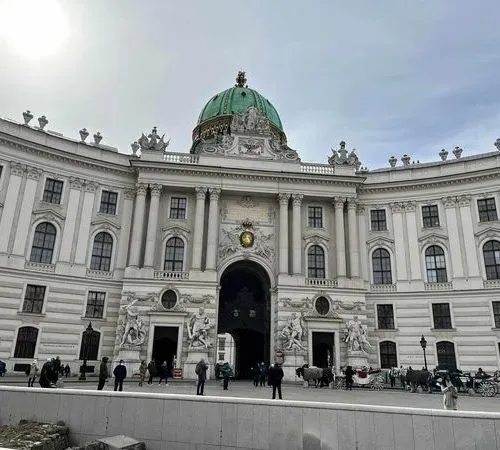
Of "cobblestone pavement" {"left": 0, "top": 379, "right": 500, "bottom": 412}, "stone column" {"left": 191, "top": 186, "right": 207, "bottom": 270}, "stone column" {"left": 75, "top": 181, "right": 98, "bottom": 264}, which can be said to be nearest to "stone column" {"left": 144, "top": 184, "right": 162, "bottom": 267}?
"stone column" {"left": 191, "top": 186, "right": 207, "bottom": 270}

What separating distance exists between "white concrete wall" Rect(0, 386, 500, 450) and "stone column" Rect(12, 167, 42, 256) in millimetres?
21117

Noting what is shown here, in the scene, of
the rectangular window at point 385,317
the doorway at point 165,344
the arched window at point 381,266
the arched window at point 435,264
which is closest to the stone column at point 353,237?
the arched window at point 381,266

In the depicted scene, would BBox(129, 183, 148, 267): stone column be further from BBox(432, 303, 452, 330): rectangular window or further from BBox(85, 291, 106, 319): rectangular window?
BBox(432, 303, 452, 330): rectangular window

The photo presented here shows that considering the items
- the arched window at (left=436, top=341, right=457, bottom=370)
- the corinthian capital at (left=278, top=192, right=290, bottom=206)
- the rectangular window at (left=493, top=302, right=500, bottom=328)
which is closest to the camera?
the rectangular window at (left=493, top=302, right=500, bottom=328)

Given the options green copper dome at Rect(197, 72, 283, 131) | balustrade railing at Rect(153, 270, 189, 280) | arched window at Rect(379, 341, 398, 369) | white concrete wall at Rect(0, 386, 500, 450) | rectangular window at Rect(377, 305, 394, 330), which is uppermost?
green copper dome at Rect(197, 72, 283, 131)

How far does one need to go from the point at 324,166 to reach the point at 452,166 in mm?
12314

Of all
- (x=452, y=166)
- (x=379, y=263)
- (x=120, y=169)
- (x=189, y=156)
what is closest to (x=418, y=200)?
(x=452, y=166)

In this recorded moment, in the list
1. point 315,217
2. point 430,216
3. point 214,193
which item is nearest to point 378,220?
point 430,216

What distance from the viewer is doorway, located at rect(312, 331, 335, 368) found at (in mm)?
37250

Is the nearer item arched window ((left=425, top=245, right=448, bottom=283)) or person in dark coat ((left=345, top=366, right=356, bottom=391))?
person in dark coat ((left=345, top=366, right=356, bottom=391))

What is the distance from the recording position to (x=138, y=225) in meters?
38.7

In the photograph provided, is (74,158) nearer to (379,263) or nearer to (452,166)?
(379,263)

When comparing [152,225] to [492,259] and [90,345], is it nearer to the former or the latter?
[90,345]

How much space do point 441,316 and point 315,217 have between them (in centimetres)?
1443
